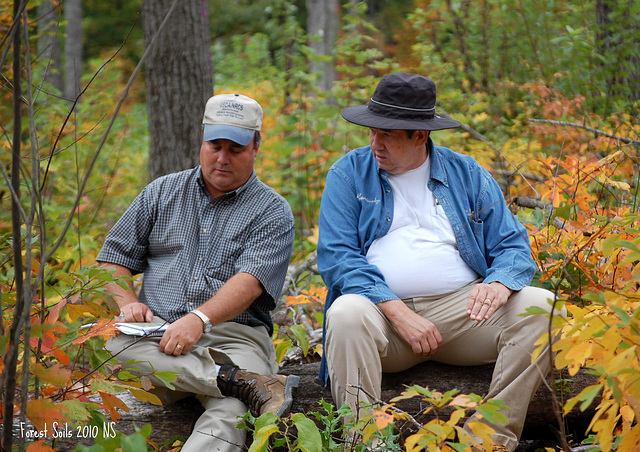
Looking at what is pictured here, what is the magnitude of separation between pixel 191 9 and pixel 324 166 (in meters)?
1.77

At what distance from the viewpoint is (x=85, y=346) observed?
103 inches

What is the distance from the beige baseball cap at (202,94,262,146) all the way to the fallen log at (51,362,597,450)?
1253 mm

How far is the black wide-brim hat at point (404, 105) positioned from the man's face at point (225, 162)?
566mm

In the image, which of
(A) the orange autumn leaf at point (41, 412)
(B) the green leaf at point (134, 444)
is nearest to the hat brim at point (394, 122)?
(A) the orange autumn leaf at point (41, 412)

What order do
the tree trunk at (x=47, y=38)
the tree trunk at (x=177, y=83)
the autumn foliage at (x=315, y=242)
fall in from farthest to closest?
1. the tree trunk at (x=177, y=83)
2. the tree trunk at (x=47, y=38)
3. the autumn foliage at (x=315, y=242)

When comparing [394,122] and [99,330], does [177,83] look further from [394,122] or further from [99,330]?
[99,330]

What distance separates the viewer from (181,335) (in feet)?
9.66

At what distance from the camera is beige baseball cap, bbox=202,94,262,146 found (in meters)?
3.29

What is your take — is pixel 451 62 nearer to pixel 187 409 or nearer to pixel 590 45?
pixel 590 45

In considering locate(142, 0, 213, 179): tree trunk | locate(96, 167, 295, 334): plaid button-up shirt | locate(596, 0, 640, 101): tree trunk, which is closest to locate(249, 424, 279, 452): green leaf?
locate(96, 167, 295, 334): plaid button-up shirt

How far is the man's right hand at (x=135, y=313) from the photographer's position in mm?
3102

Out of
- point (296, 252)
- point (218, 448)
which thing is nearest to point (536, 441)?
point (218, 448)

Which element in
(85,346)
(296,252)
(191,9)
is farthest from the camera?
(296,252)

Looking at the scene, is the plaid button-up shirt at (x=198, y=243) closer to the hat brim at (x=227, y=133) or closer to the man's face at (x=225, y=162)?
the man's face at (x=225, y=162)
